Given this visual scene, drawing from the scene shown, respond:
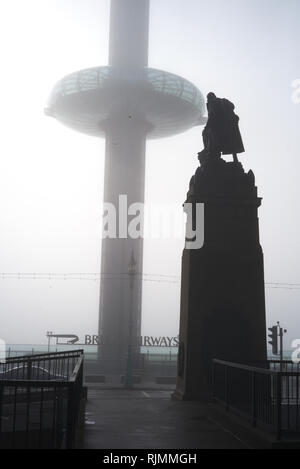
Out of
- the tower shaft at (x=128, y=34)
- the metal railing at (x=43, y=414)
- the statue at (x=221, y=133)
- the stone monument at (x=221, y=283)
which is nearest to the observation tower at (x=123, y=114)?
the tower shaft at (x=128, y=34)

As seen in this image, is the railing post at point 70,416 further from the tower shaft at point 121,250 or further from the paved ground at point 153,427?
the tower shaft at point 121,250

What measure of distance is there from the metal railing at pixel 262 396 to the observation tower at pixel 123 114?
48.9 m

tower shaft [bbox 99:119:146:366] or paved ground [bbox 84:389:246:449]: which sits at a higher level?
tower shaft [bbox 99:119:146:366]

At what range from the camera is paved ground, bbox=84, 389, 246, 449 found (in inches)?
334

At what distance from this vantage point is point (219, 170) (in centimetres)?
1480

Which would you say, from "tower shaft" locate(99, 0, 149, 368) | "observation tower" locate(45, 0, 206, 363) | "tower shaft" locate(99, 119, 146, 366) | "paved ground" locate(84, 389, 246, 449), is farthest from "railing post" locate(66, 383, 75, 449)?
"tower shaft" locate(99, 119, 146, 366)

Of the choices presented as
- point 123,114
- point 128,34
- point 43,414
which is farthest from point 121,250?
point 43,414

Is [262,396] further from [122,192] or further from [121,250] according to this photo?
[122,192]

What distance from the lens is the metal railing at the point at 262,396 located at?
7953 mm

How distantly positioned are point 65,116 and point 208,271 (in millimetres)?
70931

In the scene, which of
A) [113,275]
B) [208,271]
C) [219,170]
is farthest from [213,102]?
[113,275]

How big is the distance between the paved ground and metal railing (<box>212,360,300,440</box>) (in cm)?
48

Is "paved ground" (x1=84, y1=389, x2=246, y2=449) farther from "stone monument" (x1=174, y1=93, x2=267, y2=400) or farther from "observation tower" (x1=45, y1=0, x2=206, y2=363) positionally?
"observation tower" (x1=45, y1=0, x2=206, y2=363)

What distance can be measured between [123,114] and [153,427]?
225ft
